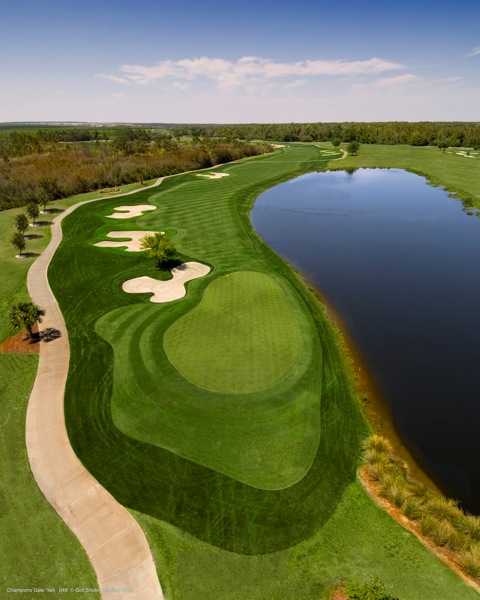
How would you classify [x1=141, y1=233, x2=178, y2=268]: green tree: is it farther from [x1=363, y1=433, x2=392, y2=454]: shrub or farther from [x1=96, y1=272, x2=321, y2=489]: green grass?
[x1=363, y1=433, x2=392, y2=454]: shrub

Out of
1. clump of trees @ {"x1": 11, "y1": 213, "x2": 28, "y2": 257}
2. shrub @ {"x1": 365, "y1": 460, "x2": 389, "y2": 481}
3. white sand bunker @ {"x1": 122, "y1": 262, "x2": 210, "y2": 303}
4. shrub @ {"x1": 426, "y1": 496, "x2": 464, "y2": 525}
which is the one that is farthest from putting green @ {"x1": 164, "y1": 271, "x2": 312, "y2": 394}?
clump of trees @ {"x1": 11, "y1": 213, "x2": 28, "y2": 257}

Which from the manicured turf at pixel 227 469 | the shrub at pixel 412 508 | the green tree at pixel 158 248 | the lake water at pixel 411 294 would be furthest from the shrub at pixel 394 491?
the green tree at pixel 158 248

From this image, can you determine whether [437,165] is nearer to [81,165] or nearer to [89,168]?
[89,168]

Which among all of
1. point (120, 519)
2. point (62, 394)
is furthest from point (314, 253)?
point (120, 519)

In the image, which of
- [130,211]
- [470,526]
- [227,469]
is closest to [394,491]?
[470,526]

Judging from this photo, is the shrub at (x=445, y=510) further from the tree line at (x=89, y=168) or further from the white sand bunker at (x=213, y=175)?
the white sand bunker at (x=213, y=175)

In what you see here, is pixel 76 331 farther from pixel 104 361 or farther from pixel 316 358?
pixel 316 358
